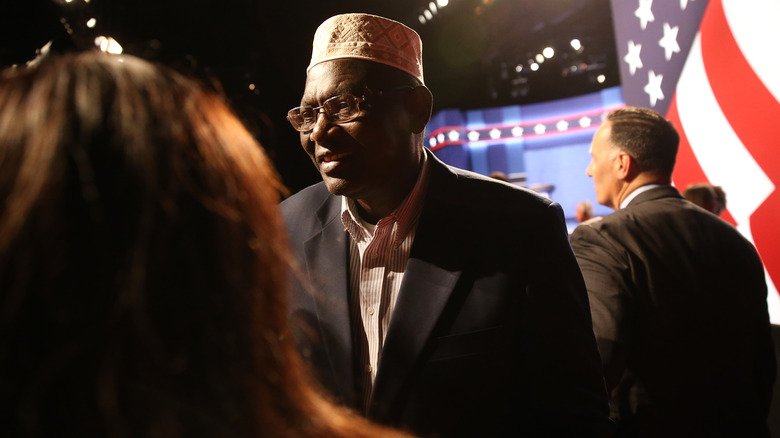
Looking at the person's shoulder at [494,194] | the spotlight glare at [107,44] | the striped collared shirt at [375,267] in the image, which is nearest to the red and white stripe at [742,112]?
the person's shoulder at [494,194]

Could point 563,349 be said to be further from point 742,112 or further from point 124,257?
point 742,112

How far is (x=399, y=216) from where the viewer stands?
63.2 inches

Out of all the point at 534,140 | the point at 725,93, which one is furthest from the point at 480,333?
the point at 534,140

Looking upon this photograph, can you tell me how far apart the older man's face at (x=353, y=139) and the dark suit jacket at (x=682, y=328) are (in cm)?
101

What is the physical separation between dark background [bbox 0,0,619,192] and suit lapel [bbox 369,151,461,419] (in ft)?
1.95

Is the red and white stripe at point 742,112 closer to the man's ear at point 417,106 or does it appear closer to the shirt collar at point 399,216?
the man's ear at point 417,106

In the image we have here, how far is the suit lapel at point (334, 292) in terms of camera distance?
139 cm

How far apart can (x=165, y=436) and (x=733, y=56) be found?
298 cm

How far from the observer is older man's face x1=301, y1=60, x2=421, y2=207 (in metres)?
1.53

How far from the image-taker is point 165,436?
54 centimetres

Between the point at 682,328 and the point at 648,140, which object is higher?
the point at 648,140

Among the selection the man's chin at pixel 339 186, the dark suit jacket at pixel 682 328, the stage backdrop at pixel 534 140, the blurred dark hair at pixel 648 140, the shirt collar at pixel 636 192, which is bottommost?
the stage backdrop at pixel 534 140

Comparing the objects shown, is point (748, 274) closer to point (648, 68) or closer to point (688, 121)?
point (688, 121)

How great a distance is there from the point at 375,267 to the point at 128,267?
3.45ft
